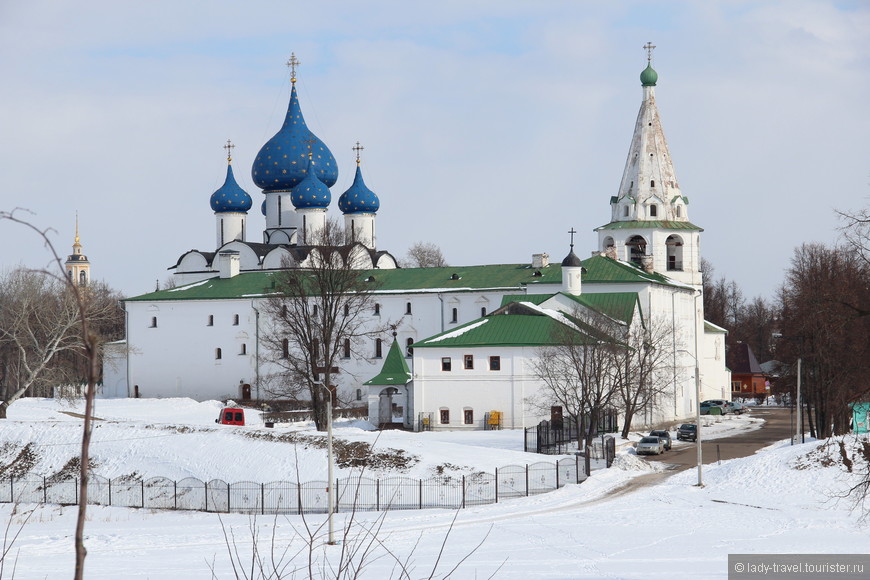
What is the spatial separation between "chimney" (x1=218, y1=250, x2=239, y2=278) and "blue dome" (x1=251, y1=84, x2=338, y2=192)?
22.0 ft

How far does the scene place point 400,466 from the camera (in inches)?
1431

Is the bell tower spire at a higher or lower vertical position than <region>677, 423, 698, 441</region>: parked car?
higher

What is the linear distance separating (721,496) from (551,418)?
18645 mm

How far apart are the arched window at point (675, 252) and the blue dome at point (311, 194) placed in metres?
22.8

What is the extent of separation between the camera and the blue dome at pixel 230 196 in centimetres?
7969

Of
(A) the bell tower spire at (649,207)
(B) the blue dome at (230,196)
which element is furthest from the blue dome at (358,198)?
(A) the bell tower spire at (649,207)

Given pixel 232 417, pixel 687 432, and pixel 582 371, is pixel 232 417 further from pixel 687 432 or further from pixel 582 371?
pixel 687 432

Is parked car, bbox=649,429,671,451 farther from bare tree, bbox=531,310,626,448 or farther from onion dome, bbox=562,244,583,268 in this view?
onion dome, bbox=562,244,583,268

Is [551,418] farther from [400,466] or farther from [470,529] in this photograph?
[470,529]

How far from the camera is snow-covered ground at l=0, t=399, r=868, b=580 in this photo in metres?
21.5

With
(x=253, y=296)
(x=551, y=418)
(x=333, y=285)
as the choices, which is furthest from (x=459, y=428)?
(x=253, y=296)

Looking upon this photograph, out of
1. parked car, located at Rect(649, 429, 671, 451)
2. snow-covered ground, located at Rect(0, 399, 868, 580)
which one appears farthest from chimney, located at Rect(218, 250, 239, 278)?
parked car, located at Rect(649, 429, 671, 451)

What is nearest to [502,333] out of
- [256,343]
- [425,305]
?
[425,305]

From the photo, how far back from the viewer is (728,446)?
1794 inches
